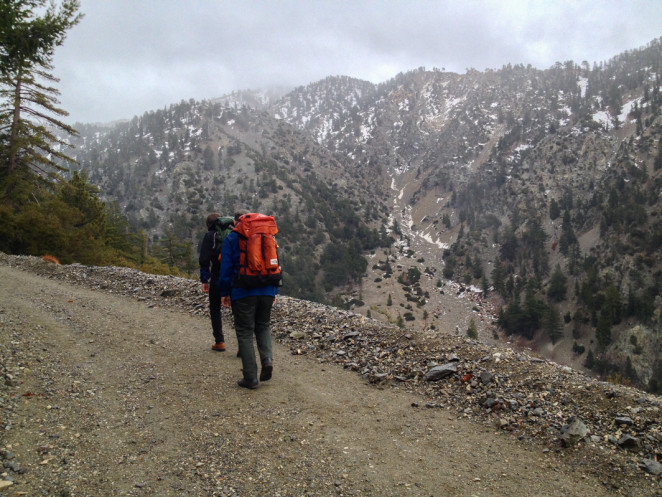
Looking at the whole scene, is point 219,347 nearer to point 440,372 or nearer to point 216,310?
point 216,310

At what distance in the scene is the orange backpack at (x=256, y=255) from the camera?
5230 millimetres

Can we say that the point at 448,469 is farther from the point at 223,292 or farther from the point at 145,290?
the point at 145,290

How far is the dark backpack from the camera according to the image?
658 centimetres

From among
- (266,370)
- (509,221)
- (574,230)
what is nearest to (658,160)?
(574,230)

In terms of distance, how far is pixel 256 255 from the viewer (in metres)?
5.23

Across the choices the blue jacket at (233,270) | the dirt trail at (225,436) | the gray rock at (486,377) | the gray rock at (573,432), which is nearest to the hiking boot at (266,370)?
the dirt trail at (225,436)

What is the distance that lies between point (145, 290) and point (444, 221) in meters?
177

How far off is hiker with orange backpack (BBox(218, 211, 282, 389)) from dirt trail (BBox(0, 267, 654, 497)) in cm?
64

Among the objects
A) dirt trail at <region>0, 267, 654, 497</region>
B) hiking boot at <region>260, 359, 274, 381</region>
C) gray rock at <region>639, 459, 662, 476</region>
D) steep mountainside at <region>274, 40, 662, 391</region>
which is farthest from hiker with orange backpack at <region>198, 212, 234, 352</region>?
steep mountainside at <region>274, 40, 662, 391</region>

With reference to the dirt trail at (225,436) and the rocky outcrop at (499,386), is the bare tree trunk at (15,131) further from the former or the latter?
the rocky outcrop at (499,386)

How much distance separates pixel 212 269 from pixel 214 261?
0.61 feet

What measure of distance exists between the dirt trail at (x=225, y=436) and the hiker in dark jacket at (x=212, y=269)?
22.5 inches

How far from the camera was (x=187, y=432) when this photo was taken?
4172mm

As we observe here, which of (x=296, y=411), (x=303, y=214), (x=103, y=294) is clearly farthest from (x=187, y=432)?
(x=303, y=214)
